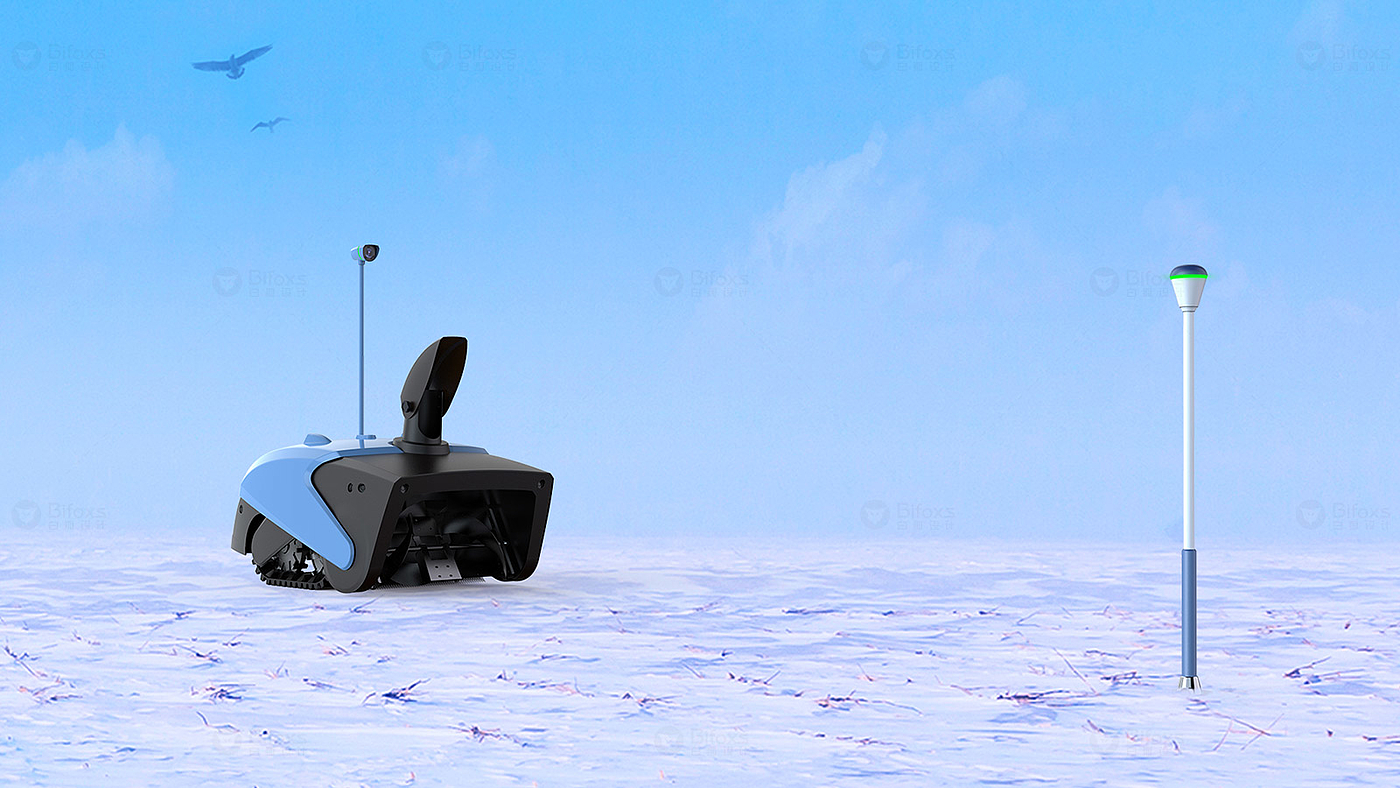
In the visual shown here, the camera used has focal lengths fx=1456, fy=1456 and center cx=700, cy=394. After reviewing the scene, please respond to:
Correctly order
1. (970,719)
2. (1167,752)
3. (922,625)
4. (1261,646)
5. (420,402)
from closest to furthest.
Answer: (1167,752) → (970,719) → (1261,646) → (922,625) → (420,402)

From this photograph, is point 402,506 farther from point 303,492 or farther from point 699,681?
point 699,681

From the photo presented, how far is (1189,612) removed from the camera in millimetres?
6402

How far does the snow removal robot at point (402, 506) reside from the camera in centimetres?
952

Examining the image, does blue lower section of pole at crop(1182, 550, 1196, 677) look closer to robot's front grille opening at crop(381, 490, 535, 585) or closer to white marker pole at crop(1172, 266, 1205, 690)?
white marker pole at crop(1172, 266, 1205, 690)

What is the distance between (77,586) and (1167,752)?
8.23 m

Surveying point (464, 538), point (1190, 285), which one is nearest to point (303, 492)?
point (464, 538)

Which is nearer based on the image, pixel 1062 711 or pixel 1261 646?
pixel 1062 711

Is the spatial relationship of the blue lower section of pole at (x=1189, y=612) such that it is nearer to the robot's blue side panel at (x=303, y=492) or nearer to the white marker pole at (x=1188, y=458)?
the white marker pole at (x=1188, y=458)

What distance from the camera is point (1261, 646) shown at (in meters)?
7.68

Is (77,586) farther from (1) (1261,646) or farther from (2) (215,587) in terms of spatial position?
(1) (1261,646)

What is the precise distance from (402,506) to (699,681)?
3.39 metres

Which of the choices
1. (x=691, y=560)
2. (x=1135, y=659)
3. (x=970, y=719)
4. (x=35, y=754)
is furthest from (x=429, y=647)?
(x=691, y=560)

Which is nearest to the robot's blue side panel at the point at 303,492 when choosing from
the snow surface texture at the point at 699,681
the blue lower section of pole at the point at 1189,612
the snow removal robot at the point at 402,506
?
the snow removal robot at the point at 402,506

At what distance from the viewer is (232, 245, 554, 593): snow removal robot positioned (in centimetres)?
952
